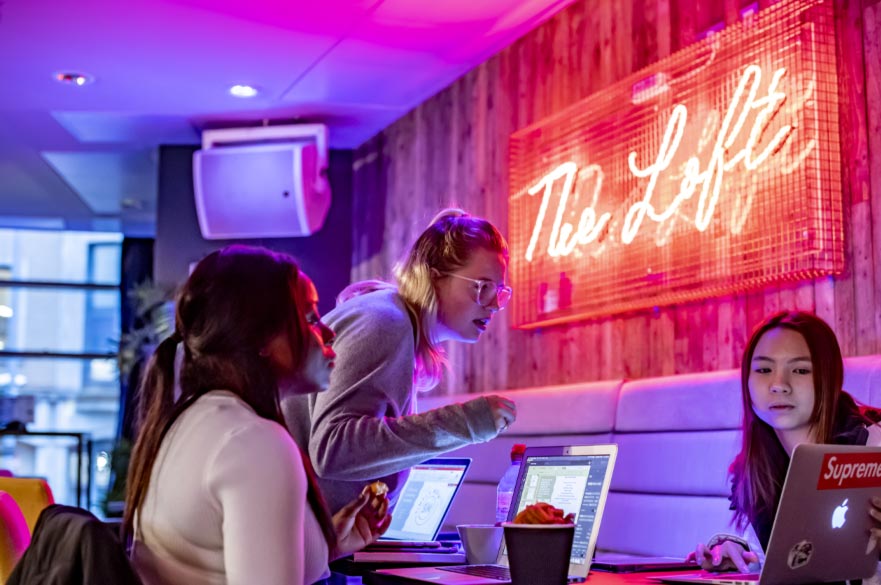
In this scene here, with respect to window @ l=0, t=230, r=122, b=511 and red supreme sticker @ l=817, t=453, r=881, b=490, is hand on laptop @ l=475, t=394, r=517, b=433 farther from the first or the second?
window @ l=0, t=230, r=122, b=511

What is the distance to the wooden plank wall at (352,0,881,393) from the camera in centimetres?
313

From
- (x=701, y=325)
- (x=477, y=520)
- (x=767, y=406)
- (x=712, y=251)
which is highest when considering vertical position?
(x=712, y=251)

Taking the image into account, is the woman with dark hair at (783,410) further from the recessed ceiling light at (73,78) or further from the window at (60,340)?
the window at (60,340)

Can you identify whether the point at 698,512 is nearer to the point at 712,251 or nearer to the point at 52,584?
the point at 712,251

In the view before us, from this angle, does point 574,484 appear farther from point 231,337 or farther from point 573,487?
point 231,337

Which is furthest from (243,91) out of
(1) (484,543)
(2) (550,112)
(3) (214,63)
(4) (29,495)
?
(1) (484,543)

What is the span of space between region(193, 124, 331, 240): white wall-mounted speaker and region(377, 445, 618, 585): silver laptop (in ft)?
14.5

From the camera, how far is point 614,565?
1.85 m

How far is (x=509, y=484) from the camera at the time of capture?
2.18 m

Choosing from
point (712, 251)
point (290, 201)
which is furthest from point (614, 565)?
point (290, 201)

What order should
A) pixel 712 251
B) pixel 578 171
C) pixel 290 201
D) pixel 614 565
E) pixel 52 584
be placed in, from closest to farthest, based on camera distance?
pixel 52 584 → pixel 614 565 → pixel 712 251 → pixel 578 171 → pixel 290 201

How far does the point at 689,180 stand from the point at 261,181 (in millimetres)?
3236

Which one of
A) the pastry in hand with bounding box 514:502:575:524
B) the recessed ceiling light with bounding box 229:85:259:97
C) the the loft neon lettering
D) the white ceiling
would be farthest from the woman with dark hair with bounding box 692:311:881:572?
the recessed ceiling light with bounding box 229:85:259:97

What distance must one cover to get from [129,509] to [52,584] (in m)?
0.23
